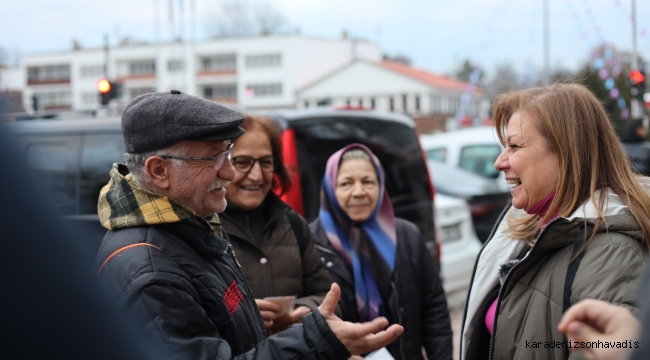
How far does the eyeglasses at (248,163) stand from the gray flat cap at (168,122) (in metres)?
1.26

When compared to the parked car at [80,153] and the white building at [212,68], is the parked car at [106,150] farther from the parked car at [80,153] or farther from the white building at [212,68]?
the white building at [212,68]

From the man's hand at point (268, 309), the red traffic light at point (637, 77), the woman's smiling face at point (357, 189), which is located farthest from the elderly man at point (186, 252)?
the red traffic light at point (637, 77)

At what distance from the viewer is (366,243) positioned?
3748 millimetres

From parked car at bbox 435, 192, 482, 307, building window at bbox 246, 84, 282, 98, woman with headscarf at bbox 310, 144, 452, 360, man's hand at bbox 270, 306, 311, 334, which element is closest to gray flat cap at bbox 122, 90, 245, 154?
man's hand at bbox 270, 306, 311, 334

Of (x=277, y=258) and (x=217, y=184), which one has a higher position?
(x=217, y=184)

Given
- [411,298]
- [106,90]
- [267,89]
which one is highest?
[267,89]

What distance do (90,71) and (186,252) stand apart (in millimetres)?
84765

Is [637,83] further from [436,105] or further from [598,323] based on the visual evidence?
[436,105]

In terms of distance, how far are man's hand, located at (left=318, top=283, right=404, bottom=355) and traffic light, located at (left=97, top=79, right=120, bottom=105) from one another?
11.5 m

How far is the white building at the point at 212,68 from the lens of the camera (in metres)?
74.7

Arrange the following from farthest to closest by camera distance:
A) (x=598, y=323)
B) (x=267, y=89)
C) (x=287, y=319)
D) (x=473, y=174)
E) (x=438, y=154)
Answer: (x=267, y=89)
(x=438, y=154)
(x=473, y=174)
(x=287, y=319)
(x=598, y=323)

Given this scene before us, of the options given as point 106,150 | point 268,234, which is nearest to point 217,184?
point 268,234

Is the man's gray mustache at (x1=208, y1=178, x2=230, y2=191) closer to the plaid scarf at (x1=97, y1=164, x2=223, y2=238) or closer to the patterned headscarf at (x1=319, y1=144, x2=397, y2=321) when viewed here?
the plaid scarf at (x1=97, y1=164, x2=223, y2=238)

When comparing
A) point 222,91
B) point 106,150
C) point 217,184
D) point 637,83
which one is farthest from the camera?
point 222,91
